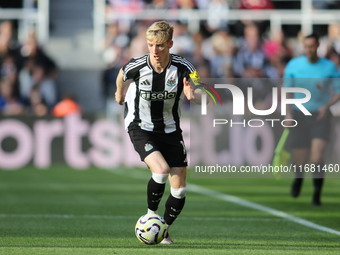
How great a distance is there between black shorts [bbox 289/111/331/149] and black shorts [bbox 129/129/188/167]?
403 cm

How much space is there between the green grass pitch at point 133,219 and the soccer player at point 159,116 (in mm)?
554

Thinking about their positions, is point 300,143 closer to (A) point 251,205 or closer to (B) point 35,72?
(A) point 251,205

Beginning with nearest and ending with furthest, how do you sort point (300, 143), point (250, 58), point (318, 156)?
point (318, 156)
point (300, 143)
point (250, 58)

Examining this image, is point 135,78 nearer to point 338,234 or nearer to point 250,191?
point 338,234

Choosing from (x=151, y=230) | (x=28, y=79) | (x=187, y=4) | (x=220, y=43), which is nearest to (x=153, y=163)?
→ (x=151, y=230)

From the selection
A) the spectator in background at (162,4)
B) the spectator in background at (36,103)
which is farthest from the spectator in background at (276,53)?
the spectator in background at (36,103)

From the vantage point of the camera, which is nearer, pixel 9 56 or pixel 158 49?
pixel 158 49

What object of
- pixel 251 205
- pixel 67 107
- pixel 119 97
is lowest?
pixel 251 205

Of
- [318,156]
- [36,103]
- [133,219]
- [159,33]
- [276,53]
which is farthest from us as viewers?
[276,53]

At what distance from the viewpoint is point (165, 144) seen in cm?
858

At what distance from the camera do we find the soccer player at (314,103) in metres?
12.4

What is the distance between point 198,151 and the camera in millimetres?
17797

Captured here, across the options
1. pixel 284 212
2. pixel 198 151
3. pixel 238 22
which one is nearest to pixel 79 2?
pixel 238 22

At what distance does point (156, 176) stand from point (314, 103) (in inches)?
182
